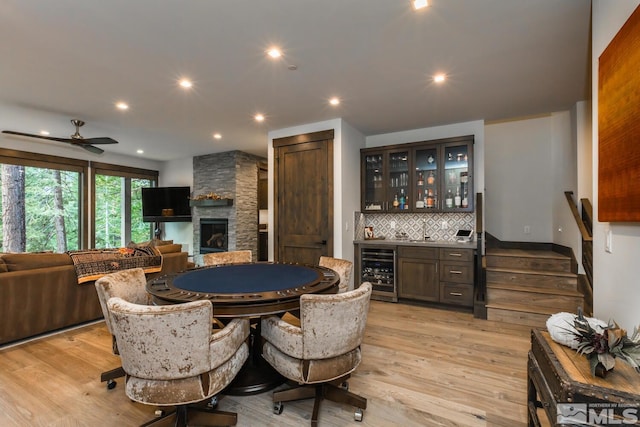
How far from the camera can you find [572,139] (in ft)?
13.7

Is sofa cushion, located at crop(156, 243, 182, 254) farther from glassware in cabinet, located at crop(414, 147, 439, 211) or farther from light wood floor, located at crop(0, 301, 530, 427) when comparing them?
glassware in cabinet, located at crop(414, 147, 439, 211)

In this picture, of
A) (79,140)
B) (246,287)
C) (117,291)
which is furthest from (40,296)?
(246,287)

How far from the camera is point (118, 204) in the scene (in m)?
7.29

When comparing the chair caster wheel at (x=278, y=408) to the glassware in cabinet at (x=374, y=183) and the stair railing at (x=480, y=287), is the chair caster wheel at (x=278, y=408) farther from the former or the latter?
the glassware in cabinet at (x=374, y=183)

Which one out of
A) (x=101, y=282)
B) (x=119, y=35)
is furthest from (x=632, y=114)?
(x=119, y=35)

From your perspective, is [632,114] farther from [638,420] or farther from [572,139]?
[572,139]

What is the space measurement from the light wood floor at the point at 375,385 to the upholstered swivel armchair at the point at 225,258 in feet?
3.97

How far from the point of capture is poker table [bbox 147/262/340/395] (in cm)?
189

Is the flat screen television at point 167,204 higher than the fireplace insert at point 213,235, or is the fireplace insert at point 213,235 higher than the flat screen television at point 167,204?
the flat screen television at point 167,204

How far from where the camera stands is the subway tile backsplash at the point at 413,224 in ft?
15.4

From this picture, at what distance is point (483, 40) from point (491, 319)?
10.4 feet

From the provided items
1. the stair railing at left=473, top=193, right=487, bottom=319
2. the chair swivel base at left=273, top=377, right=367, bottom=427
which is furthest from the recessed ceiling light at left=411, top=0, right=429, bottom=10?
the stair railing at left=473, top=193, right=487, bottom=319

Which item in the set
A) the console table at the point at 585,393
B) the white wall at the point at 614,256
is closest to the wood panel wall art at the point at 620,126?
the white wall at the point at 614,256

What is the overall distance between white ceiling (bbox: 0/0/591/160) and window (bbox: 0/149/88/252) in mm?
1649
